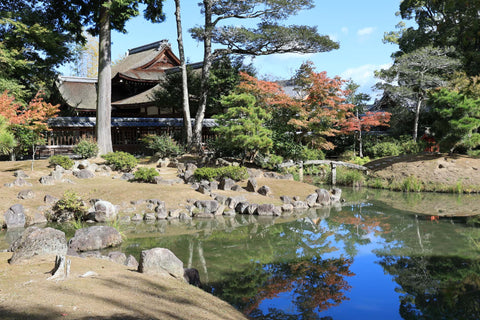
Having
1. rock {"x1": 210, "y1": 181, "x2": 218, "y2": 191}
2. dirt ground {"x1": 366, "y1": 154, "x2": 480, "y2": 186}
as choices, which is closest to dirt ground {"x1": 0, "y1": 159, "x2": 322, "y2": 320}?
rock {"x1": 210, "y1": 181, "x2": 218, "y2": 191}

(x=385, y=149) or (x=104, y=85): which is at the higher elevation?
(x=104, y=85)

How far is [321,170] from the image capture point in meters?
20.2

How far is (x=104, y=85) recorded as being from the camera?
1669 centimetres

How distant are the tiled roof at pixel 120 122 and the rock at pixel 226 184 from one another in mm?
5252

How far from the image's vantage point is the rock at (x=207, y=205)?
463 inches

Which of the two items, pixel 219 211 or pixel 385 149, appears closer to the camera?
pixel 219 211

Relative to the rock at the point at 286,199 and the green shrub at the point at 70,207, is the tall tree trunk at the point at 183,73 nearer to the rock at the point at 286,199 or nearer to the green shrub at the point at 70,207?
the rock at the point at 286,199

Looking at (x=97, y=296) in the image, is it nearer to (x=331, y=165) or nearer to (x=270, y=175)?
(x=270, y=175)

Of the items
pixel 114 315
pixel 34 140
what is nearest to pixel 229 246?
pixel 114 315

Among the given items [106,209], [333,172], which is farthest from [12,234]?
[333,172]

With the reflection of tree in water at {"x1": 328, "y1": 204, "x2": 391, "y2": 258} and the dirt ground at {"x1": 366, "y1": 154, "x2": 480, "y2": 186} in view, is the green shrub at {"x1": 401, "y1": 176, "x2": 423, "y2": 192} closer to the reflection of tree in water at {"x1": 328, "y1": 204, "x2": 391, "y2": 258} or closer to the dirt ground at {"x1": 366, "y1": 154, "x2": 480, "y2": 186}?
the dirt ground at {"x1": 366, "y1": 154, "x2": 480, "y2": 186}

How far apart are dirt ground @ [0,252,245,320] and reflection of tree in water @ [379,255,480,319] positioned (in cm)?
273

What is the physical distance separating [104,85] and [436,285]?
14911mm

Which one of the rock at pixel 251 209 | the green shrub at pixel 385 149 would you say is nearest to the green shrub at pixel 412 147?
the green shrub at pixel 385 149
